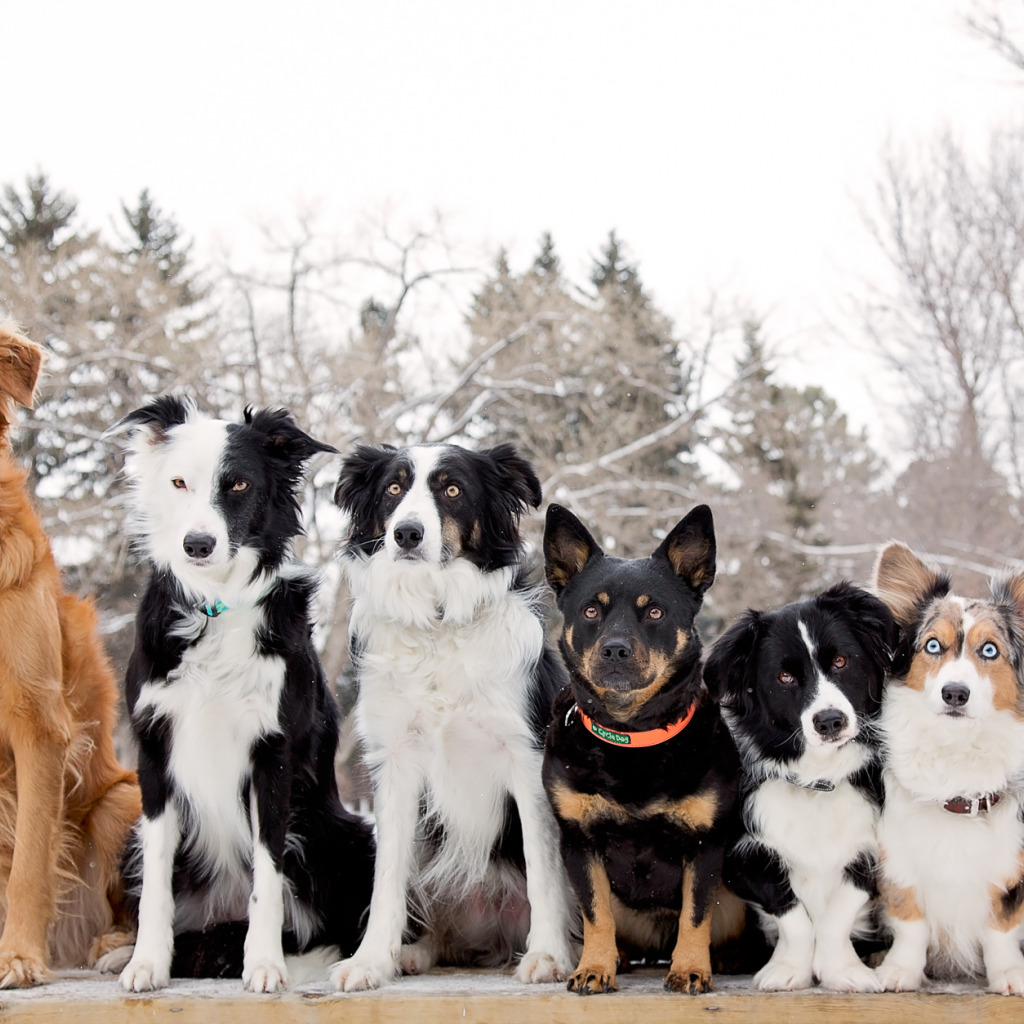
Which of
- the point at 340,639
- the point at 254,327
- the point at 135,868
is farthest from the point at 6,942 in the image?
the point at 254,327

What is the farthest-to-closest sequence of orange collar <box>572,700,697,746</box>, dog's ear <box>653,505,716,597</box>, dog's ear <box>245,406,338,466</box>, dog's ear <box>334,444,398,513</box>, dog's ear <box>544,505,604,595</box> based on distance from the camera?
dog's ear <box>334,444,398,513</box>
dog's ear <box>245,406,338,466</box>
dog's ear <box>544,505,604,595</box>
dog's ear <box>653,505,716,597</box>
orange collar <box>572,700,697,746</box>

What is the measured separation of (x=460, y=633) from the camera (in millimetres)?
3859

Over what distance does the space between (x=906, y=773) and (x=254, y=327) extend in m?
19.7

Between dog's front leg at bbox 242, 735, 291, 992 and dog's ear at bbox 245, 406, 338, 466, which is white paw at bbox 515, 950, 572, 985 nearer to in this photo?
dog's front leg at bbox 242, 735, 291, 992

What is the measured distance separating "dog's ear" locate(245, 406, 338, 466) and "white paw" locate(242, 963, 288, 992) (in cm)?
171

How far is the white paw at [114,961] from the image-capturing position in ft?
12.0

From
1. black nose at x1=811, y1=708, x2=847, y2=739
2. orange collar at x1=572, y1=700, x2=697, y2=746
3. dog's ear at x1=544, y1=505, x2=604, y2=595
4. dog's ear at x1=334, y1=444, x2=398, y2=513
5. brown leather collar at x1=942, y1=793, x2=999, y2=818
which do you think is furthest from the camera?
dog's ear at x1=334, y1=444, x2=398, y2=513

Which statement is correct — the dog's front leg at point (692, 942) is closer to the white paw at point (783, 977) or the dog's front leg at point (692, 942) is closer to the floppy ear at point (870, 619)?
the white paw at point (783, 977)

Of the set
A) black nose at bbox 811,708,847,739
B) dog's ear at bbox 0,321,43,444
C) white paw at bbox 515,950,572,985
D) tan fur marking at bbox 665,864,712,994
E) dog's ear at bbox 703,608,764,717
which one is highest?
dog's ear at bbox 0,321,43,444

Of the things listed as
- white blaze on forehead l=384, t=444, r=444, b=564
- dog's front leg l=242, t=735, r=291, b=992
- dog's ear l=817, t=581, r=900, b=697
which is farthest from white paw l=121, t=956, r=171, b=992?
dog's ear l=817, t=581, r=900, b=697

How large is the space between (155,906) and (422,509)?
1.60m

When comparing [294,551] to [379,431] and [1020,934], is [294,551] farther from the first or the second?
[379,431]

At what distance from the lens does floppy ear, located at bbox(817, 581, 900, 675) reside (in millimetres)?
3367

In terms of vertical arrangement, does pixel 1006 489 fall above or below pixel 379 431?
below
